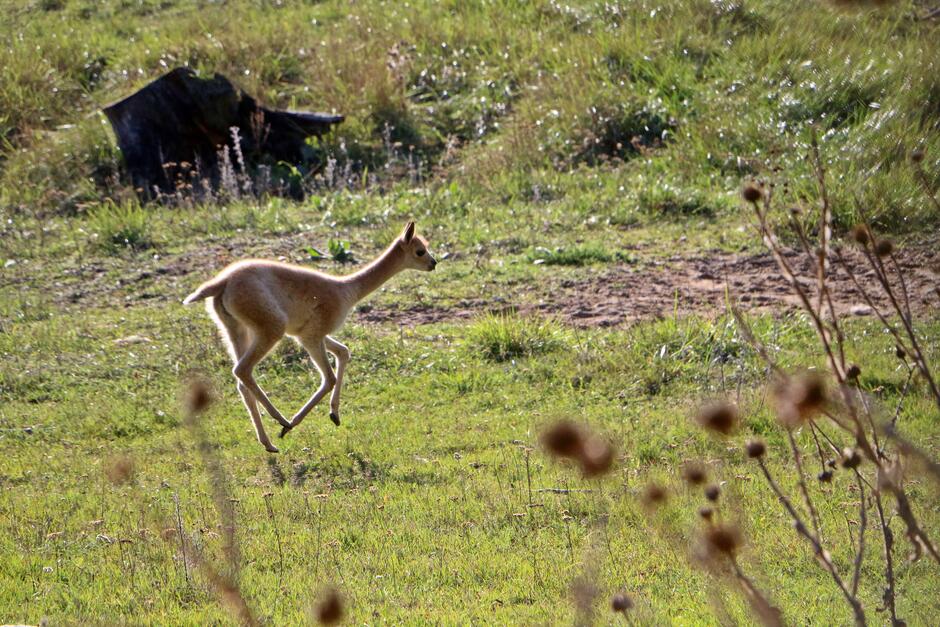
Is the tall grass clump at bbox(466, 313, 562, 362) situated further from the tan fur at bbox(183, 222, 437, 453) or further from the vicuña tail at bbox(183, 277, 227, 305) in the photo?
the vicuña tail at bbox(183, 277, 227, 305)

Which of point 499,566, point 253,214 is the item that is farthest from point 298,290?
point 253,214

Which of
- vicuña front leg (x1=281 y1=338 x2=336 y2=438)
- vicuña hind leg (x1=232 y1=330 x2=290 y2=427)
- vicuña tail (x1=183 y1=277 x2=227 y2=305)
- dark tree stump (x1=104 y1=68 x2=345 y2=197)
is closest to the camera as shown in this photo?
vicuña tail (x1=183 y1=277 x2=227 y2=305)

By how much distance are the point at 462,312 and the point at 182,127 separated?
19.2ft

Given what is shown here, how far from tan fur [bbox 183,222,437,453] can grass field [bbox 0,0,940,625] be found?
0.32 m

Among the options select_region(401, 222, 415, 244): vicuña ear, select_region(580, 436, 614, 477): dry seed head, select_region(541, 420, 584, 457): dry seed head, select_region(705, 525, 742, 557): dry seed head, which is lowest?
select_region(401, 222, 415, 244): vicuña ear

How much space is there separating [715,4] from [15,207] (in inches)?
375

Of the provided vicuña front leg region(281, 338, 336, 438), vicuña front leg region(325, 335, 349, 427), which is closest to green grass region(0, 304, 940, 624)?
vicuña front leg region(325, 335, 349, 427)

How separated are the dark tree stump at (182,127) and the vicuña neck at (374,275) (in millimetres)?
5962

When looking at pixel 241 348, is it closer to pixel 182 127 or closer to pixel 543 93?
pixel 182 127

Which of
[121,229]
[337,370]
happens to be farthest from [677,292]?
[121,229]

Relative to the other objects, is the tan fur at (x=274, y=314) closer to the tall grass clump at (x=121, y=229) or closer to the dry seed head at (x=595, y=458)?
the tall grass clump at (x=121, y=229)

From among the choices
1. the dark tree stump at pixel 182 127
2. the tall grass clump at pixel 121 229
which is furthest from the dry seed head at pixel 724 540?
the dark tree stump at pixel 182 127

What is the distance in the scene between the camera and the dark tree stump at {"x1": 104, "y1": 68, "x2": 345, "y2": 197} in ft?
48.4

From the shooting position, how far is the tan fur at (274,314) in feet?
25.8
